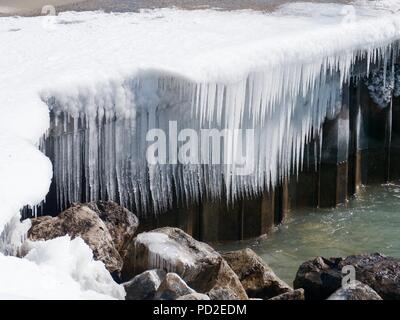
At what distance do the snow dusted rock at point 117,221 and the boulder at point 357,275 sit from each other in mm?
1370

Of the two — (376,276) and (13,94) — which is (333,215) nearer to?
(376,276)

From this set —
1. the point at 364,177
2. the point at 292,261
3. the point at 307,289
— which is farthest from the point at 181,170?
the point at 364,177

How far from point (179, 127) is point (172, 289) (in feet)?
9.18

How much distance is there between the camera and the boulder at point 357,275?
7109 mm

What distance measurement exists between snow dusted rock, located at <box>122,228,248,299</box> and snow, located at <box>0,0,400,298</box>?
2.50 feet

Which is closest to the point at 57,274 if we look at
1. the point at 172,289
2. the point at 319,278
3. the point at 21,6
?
the point at 172,289

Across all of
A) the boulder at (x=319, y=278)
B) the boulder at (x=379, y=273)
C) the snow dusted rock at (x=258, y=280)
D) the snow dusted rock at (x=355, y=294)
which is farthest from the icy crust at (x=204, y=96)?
the snow dusted rock at (x=355, y=294)

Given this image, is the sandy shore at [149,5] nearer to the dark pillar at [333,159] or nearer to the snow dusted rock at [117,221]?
the dark pillar at [333,159]

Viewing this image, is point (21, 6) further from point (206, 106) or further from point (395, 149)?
point (206, 106)

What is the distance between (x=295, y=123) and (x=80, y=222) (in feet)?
12.1

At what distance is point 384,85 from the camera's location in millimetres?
11188

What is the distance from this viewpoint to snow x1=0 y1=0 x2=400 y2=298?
7.29 m

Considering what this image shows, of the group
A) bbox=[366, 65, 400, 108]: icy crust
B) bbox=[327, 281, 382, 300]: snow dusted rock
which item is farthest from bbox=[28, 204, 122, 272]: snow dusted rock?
bbox=[366, 65, 400, 108]: icy crust

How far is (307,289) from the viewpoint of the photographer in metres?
7.31
